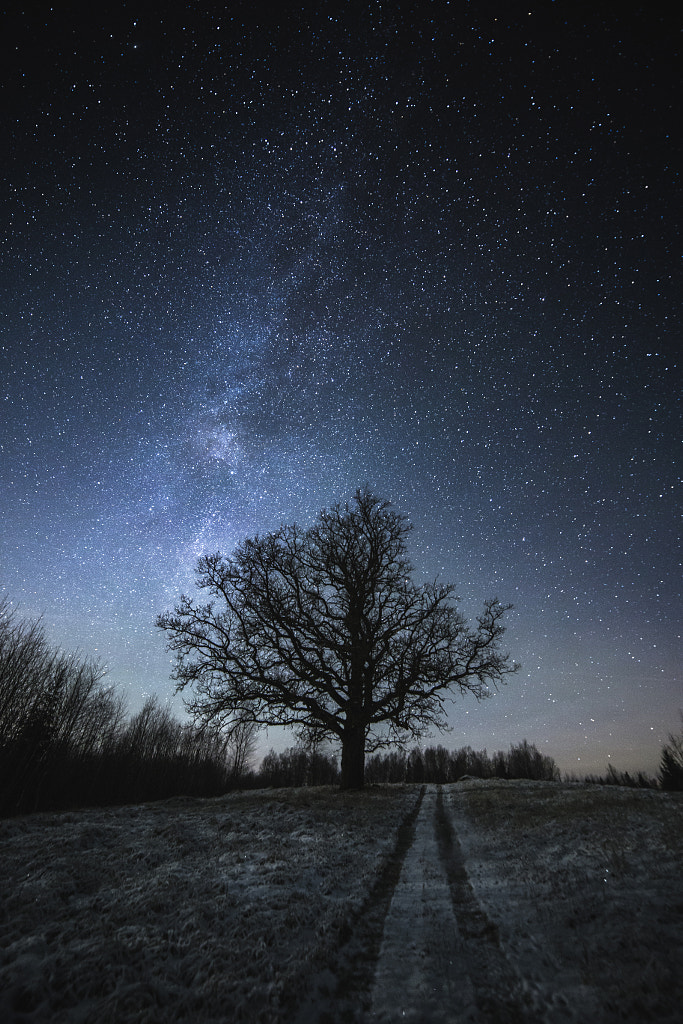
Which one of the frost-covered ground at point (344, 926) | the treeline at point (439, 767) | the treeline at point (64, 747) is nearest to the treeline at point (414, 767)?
the treeline at point (439, 767)

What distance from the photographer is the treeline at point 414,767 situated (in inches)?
2790

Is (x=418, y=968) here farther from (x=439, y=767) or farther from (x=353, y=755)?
(x=439, y=767)

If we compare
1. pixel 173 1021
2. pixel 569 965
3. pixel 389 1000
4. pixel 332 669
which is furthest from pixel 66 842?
pixel 332 669

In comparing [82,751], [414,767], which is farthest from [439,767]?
[82,751]

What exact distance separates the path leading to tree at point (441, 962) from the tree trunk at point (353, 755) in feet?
36.7

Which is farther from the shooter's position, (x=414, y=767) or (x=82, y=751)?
(x=414, y=767)

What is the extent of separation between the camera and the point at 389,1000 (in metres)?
4.10

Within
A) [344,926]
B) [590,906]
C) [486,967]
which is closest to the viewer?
[486,967]

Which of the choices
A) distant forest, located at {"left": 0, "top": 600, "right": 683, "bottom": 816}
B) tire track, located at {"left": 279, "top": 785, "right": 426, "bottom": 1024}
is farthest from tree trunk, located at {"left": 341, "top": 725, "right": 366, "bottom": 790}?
tire track, located at {"left": 279, "top": 785, "right": 426, "bottom": 1024}

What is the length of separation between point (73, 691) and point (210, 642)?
12.5 metres

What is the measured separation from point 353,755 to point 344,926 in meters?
14.0

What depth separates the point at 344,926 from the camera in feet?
17.9

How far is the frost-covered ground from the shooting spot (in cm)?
Answer: 393

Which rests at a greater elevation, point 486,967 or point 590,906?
point 590,906
